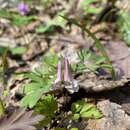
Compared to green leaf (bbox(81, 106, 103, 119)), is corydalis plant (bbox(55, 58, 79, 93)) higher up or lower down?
higher up

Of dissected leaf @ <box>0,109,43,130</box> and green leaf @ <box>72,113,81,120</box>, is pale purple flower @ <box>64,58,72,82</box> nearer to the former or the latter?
green leaf @ <box>72,113,81,120</box>

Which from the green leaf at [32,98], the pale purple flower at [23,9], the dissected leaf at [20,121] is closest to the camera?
the dissected leaf at [20,121]

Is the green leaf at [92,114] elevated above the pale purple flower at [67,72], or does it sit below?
below

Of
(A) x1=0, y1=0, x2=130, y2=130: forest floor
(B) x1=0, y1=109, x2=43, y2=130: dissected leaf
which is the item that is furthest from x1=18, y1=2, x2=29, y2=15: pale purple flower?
(B) x1=0, y1=109, x2=43, y2=130: dissected leaf

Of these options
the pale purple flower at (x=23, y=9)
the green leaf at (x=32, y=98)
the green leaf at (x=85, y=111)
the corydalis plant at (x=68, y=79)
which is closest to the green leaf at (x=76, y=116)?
the green leaf at (x=85, y=111)

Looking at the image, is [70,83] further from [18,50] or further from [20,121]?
[18,50]

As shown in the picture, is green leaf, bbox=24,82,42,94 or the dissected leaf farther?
green leaf, bbox=24,82,42,94

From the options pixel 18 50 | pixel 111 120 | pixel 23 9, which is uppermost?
pixel 23 9

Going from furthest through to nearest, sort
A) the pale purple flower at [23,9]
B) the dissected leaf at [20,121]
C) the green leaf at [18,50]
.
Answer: the pale purple flower at [23,9], the green leaf at [18,50], the dissected leaf at [20,121]

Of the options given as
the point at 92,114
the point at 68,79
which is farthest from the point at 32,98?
the point at 92,114

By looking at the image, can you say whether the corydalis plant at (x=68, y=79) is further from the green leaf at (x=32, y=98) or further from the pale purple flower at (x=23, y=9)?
the pale purple flower at (x=23, y=9)
